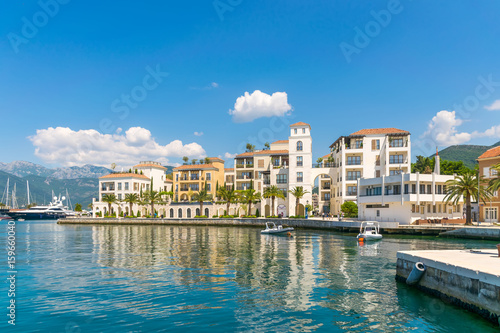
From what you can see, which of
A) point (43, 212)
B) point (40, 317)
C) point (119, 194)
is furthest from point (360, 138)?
point (43, 212)

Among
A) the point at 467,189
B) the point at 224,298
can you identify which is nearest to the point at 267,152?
the point at 467,189

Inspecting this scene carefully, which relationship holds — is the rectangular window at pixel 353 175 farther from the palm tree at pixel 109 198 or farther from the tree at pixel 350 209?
the palm tree at pixel 109 198

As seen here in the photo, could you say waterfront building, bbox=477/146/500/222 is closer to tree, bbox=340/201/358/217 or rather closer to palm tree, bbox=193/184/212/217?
tree, bbox=340/201/358/217

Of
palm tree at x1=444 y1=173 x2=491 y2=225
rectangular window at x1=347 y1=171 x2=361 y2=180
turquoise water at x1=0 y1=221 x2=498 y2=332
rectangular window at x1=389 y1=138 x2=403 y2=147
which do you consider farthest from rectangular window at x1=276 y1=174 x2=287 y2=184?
turquoise water at x1=0 y1=221 x2=498 y2=332

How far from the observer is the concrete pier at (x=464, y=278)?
44.6 ft

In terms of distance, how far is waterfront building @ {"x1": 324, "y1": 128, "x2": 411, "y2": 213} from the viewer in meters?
76.8

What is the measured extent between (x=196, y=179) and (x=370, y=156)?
49.2 m

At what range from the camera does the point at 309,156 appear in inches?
3346

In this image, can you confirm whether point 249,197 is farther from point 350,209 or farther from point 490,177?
point 490,177

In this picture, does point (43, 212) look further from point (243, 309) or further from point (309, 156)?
point (243, 309)

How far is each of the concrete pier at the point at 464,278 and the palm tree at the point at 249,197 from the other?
67181 mm

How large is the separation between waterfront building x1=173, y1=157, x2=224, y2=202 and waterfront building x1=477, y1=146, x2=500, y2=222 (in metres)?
62.8

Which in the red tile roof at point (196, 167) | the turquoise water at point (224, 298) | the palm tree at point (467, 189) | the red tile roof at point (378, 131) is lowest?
the turquoise water at point (224, 298)

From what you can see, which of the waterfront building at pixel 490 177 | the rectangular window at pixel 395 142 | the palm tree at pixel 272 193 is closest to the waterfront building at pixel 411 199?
the waterfront building at pixel 490 177
